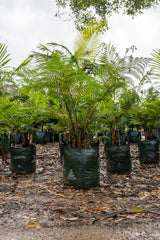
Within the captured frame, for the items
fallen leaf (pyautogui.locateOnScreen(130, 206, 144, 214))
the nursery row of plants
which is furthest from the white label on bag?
fallen leaf (pyautogui.locateOnScreen(130, 206, 144, 214))

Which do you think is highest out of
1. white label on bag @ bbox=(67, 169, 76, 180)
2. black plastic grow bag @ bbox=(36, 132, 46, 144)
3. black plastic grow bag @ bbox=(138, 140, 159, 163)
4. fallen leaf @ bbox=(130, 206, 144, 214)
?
black plastic grow bag @ bbox=(36, 132, 46, 144)

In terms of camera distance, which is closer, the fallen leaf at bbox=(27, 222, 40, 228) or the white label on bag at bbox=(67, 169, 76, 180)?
the fallen leaf at bbox=(27, 222, 40, 228)

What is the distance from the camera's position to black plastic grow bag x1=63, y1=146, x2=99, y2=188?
264cm

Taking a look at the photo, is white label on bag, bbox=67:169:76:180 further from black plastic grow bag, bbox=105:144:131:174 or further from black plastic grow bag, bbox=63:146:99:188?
black plastic grow bag, bbox=105:144:131:174

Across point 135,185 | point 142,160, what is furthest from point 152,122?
point 135,185

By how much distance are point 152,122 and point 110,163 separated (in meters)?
1.08

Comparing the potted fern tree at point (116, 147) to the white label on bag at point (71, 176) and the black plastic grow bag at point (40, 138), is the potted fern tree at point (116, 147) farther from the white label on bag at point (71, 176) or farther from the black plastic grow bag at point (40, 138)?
the black plastic grow bag at point (40, 138)

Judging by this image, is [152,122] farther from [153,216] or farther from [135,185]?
[153,216]

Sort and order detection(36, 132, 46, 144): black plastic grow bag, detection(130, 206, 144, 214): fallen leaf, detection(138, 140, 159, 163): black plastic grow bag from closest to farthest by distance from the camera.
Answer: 1. detection(130, 206, 144, 214): fallen leaf
2. detection(138, 140, 159, 163): black plastic grow bag
3. detection(36, 132, 46, 144): black plastic grow bag

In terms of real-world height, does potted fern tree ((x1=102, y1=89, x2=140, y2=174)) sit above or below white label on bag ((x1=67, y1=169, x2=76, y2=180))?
above

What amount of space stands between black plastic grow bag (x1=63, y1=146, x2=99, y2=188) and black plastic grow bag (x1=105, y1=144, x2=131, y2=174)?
736mm

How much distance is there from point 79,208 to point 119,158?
145 centimetres

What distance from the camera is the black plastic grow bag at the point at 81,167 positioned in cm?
264

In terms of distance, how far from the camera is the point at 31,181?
306cm
